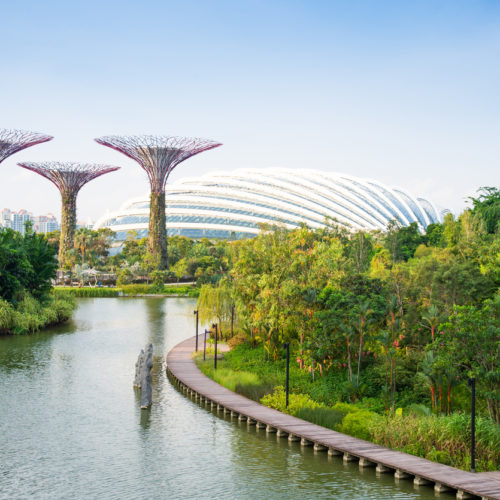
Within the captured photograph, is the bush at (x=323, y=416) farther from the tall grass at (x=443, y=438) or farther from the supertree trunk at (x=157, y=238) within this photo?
the supertree trunk at (x=157, y=238)

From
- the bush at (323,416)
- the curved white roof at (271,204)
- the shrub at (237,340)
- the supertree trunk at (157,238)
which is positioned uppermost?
the curved white roof at (271,204)

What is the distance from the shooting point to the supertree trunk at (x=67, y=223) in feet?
278

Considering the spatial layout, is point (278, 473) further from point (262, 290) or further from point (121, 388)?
point (262, 290)

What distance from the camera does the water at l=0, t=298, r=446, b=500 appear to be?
1727 centimetres

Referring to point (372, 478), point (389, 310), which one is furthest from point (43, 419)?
point (389, 310)

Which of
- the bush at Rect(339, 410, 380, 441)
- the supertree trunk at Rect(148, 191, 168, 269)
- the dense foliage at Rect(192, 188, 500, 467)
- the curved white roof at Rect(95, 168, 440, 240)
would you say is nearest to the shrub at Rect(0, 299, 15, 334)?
the dense foliage at Rect(192, 188, 500, 467)

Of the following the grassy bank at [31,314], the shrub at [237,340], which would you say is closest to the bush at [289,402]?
the shrub at [237,340]

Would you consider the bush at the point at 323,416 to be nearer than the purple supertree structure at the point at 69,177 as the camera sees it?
Yes

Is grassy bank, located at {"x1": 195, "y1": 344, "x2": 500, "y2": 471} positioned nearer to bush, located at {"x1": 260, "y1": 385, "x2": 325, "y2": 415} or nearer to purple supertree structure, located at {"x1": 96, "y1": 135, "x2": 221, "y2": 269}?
bush, located at {"x1": 260, "y1": 385, "x2": 325, "y2": 415}

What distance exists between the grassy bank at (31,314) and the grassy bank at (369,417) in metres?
16.5

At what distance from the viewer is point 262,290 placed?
3228 cm

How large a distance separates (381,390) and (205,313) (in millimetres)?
17253

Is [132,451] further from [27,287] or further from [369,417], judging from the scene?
[27,287]

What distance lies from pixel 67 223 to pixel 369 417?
230ft
